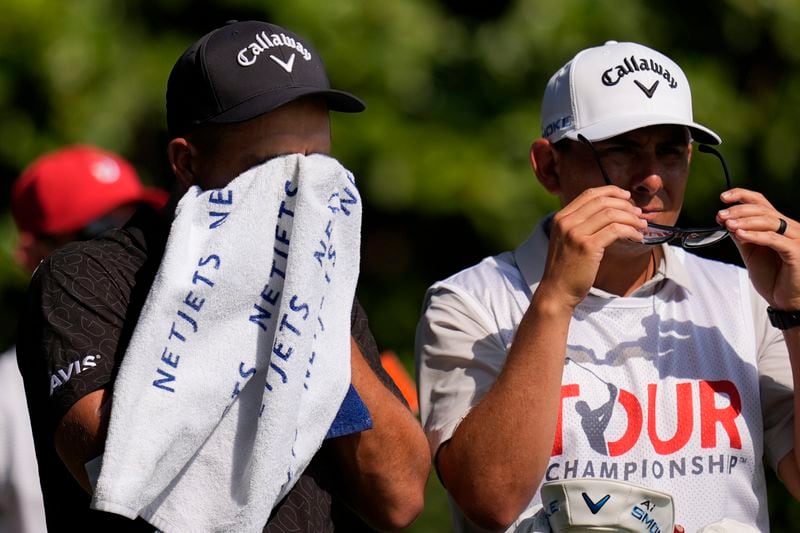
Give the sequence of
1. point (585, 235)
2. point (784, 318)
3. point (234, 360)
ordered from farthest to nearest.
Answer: point (784, 318) → point (585, 235) → point (234, 360)

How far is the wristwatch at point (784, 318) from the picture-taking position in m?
2.90

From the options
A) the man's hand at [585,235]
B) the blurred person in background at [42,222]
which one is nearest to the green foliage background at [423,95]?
the blurred person in background at [42,222]

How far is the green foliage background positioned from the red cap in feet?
5.31

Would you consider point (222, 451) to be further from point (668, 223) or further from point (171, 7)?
point (171, 7)

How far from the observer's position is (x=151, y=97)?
19.9 ft

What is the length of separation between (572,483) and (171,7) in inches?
166

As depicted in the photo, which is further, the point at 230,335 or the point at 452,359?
the point at 452,359

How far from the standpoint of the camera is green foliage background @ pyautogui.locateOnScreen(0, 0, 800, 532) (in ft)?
19.4

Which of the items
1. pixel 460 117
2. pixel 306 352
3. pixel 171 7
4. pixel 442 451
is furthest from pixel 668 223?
pixel 171 7

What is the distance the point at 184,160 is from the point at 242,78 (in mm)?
191

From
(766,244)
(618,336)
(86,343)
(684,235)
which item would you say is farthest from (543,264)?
(86,343)

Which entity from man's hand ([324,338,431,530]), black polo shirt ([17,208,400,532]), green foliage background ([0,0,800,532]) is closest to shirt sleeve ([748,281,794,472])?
man's hand ([324,338,431,530])

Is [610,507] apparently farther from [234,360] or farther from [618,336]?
[234,360]

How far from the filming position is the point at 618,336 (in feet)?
9.84
